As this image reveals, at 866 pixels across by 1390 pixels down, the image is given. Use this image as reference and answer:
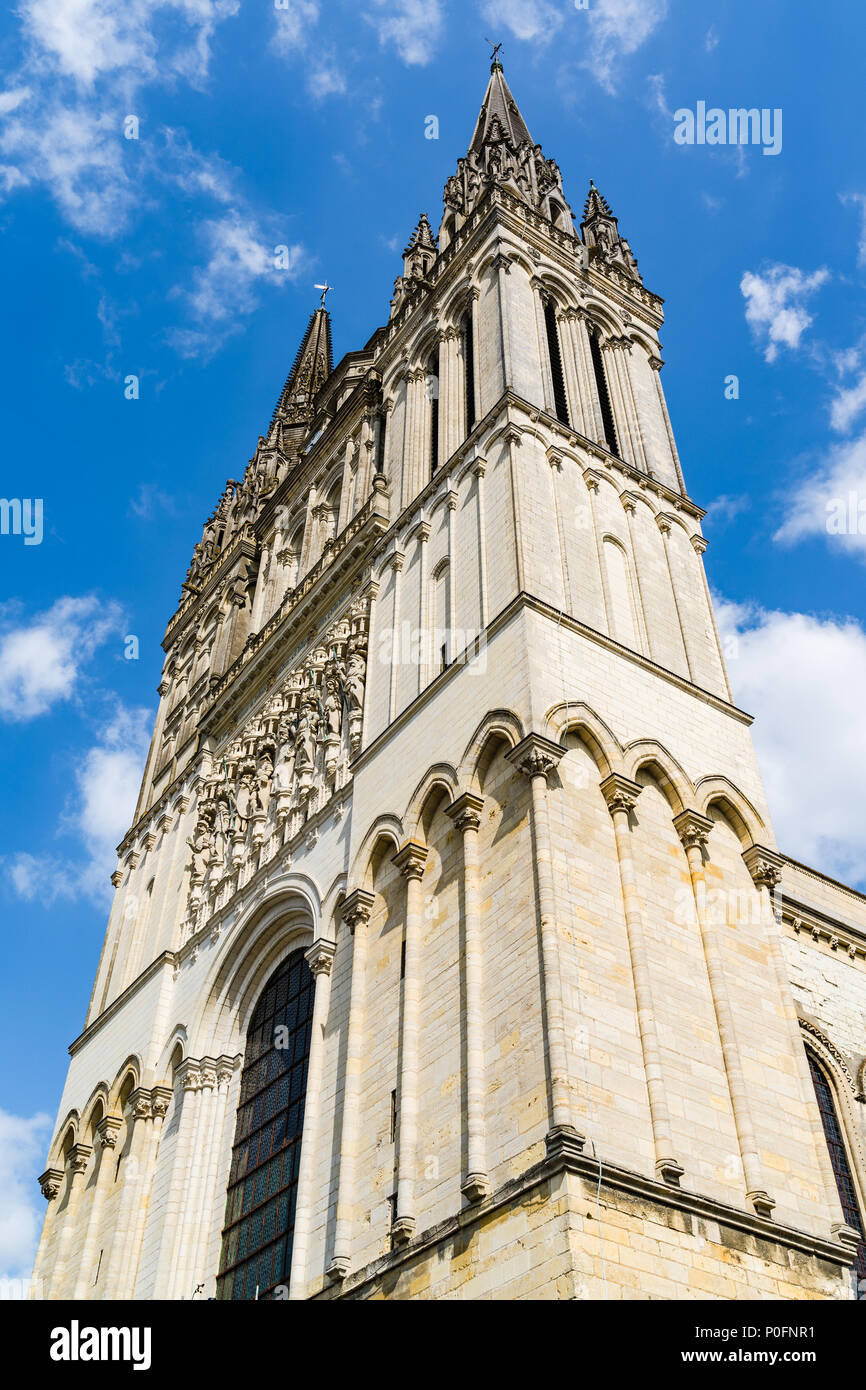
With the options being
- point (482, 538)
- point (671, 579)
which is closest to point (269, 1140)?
point (482, 538)

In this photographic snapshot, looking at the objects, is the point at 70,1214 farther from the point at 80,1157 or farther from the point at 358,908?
the point at 358,908

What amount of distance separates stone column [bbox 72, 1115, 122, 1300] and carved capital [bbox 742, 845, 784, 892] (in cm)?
1218

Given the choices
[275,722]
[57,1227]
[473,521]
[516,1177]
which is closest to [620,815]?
[516,1177]

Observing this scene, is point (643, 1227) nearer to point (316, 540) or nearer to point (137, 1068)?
point (137, 1068)

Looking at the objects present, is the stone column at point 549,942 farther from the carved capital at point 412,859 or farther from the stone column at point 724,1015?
the stone column at point 724,1015

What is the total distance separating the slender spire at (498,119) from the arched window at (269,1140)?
70.5 feet

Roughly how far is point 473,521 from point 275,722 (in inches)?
251

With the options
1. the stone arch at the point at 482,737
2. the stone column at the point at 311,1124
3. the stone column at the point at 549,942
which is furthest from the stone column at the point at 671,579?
the stone column at the point at 311,1124

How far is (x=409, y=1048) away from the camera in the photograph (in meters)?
14.8

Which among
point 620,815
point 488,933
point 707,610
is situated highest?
point 707,610

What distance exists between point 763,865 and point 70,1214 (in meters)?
13.7

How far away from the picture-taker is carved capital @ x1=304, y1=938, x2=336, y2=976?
1775cm
